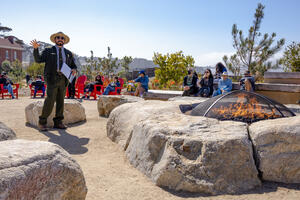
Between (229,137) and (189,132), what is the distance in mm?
440

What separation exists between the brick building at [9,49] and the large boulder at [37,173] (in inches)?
1694

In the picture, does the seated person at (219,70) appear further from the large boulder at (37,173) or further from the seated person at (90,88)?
the large boulder at (37,173)

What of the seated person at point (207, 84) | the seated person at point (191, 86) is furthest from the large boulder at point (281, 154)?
the seated person at point (191, 86)

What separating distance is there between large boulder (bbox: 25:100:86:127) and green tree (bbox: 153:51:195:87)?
9.28 m

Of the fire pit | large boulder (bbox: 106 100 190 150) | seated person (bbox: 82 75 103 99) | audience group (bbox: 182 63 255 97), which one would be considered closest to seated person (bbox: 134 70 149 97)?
audience group (bbox: 182 63 255 97)

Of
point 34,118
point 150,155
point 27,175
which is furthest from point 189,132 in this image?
point 34,118

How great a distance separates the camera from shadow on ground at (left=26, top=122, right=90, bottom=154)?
390cm

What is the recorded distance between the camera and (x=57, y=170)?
175 cm

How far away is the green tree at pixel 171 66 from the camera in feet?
48.1

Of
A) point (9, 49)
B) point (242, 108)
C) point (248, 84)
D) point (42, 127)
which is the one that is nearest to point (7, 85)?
point (42, 127)

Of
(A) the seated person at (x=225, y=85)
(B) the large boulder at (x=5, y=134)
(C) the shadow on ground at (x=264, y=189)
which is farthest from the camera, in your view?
(A) the seated person at (x=225, y=85)

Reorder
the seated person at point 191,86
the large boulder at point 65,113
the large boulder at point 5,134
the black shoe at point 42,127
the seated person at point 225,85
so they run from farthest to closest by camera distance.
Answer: the seated person at point 191,86
the seated person at point 225,85
the large boulder at point 65,113
the black shoe at point 42,127
the large boulder at point 5,134

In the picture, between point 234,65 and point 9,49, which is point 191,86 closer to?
point 234,65

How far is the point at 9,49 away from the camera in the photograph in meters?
39.8
